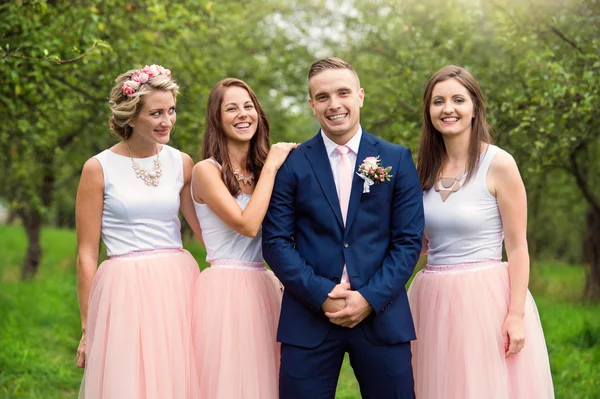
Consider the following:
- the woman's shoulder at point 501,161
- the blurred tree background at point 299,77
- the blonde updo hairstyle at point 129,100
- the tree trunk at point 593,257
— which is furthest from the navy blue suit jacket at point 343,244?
the tree trunk at point 593,257

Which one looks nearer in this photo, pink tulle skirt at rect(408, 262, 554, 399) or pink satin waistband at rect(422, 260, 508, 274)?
pink tulle skirt at rect(408, 262, 554, 399)

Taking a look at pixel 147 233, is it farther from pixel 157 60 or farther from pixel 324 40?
pixel 324 40

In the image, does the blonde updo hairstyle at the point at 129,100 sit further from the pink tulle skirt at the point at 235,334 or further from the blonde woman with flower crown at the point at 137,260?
→ the pink tulle skirt at the point at 235,334

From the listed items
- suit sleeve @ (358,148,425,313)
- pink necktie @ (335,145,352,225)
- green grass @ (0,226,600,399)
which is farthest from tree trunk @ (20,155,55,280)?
suit sleeve @ (358,148,425,313)

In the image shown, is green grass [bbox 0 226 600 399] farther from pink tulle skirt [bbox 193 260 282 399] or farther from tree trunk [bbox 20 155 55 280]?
pink tulle skirt [bbox 193 260 282 399]

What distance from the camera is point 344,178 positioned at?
4004 mm

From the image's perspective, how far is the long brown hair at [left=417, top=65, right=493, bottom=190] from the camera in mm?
4266

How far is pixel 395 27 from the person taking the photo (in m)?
10.1

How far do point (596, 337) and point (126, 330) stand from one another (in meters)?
5.87

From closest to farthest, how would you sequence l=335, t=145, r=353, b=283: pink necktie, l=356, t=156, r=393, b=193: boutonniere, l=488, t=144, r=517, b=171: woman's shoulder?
l=356, t=156, r=393, b=193: boutonniere, l=335, t=145, r=353, b=283: pink necktie, l=488, t=144, r=517, b=171: woman's shoulder

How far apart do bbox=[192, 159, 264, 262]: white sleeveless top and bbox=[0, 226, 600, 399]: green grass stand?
9.11ft

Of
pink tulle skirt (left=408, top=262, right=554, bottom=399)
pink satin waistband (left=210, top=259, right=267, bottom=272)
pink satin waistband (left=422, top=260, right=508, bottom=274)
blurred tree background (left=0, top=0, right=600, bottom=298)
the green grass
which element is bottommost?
the green grass

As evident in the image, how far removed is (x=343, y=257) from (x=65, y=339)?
5964 mm

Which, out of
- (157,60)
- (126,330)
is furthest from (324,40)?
(126,330)
